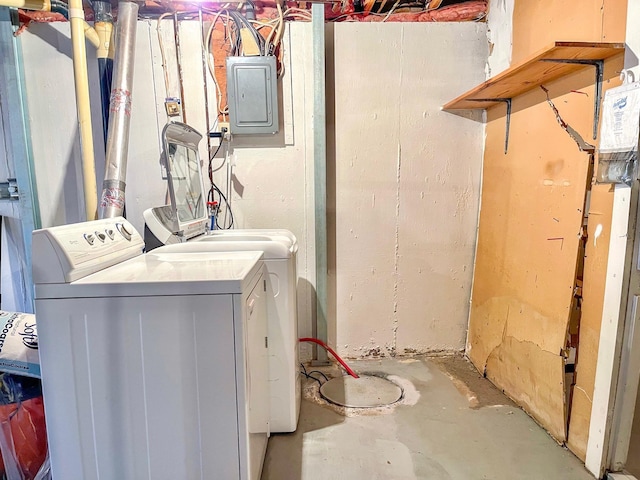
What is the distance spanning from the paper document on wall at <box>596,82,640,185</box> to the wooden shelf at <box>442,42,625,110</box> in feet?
0.58

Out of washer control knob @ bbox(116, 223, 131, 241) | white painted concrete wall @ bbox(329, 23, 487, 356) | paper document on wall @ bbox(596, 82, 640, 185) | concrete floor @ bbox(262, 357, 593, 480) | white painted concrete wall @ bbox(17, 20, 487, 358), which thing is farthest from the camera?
white painted concrete wall @ bbox(329, 23, 487, 356)

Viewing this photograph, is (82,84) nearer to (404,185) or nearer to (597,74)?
(404,185)

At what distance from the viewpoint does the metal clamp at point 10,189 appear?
2396 mm

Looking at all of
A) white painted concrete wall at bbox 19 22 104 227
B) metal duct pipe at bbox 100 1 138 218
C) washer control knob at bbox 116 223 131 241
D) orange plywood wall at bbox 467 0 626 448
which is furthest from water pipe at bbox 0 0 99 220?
orange plywood wall at bbox 467 0 626 448

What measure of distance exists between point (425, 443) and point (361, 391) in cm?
55

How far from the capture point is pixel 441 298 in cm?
279

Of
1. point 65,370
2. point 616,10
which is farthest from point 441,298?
point 65,370

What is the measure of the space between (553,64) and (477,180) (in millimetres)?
1075

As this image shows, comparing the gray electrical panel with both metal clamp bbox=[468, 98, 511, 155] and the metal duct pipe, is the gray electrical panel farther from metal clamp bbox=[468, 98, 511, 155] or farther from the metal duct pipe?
metal clamp bbox=[468, 98, 511, 155]

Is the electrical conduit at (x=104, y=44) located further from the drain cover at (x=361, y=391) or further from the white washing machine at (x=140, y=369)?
the drain cover at (x=361, y=391)

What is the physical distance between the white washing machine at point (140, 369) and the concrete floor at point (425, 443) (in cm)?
64

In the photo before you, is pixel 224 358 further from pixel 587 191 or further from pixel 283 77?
pixel 283 77

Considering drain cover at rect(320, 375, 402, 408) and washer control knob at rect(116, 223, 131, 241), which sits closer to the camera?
washer control knob at rect(116, 223, 131, 241)

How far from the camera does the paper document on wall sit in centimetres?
140
